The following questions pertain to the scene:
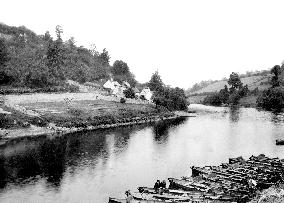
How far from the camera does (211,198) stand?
45.4 meters

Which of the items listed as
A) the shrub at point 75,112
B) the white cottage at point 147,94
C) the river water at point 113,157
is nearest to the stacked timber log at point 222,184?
the river water at point 113,157

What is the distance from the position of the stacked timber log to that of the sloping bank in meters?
51.0

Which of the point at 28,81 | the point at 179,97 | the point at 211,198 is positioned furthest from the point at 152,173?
the point at 179,97

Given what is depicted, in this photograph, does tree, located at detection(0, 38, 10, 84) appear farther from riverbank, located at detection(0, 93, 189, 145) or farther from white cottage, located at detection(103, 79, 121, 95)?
white cottage, located at detection(103, 79, 121, 95)

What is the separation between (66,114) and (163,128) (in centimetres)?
3011

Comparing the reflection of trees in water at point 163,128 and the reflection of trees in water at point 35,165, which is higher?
the reflection of trees in water at point 163,128

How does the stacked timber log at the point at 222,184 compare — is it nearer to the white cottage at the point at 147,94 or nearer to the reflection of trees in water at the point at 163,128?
the reflection of trees in water at the point at 163,128

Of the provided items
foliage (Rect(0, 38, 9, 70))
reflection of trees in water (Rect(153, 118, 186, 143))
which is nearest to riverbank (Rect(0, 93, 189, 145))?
reflection of trees in water (Rect(153, 118, 186, 143))

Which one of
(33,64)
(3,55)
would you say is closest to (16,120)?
(3,55)

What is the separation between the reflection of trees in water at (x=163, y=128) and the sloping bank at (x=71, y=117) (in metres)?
6.36

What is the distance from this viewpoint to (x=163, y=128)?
12094cm

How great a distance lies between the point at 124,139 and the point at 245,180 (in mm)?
49632

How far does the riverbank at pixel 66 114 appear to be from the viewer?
101375 mm

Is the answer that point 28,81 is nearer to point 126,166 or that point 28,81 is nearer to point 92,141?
point 92,141
